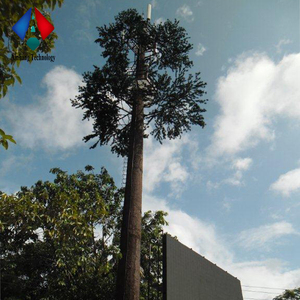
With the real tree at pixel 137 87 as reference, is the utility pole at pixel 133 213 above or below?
below

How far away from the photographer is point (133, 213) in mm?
10867

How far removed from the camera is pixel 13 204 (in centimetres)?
1262

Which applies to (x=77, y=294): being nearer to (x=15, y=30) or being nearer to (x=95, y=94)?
(x=95, y=94)

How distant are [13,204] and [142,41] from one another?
1081 centimetres

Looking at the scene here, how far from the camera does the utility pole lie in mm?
9422

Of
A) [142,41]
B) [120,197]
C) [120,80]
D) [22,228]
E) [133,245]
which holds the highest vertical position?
[142,41]

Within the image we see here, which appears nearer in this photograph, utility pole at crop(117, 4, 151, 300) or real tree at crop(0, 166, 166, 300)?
utility pole at crop(117, 4, 151, 300)

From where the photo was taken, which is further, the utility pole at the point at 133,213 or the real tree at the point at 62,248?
the real tree at the point at 62,248

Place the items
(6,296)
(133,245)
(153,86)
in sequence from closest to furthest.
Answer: (133,245) → (153,86) → (6,296)

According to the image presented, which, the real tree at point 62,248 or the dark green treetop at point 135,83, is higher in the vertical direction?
the dark green treetop at point 135,83

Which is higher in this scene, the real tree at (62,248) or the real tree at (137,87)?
the real tree at (137,87)

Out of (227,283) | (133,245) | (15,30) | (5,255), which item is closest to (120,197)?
(5,255)

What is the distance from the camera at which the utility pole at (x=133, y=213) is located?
9.42m

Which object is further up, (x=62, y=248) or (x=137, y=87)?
(x=137, y=87)
